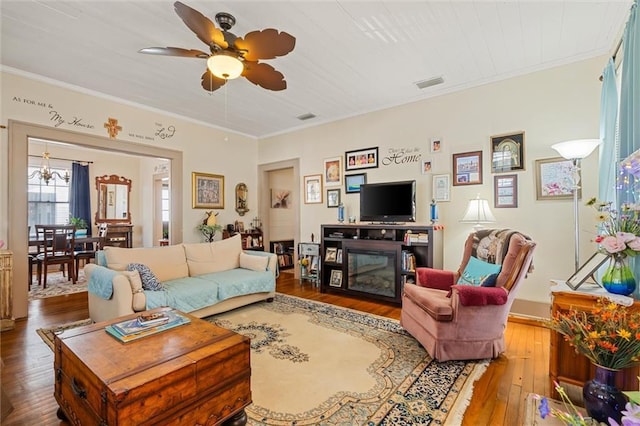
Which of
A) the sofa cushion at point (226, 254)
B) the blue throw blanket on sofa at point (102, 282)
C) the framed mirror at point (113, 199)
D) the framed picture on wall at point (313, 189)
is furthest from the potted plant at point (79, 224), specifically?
the framed picture on wall at point (313, 189)

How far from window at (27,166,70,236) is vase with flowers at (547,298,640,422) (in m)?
9.01

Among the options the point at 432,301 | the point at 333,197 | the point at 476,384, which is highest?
the point at 333,197

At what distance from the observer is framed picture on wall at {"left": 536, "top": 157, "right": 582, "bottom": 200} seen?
10.4ft

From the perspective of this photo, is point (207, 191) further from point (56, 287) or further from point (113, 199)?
point (113, 199)

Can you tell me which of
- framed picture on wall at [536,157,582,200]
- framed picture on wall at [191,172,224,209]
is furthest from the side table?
framed picture on wall at [536,157,582,200]

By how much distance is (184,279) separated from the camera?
3.62 m

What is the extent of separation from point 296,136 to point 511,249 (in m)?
4.10

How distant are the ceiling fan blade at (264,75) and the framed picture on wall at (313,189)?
97.5 inches

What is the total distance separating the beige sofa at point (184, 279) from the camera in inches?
111

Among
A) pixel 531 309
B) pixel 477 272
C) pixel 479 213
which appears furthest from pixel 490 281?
pixel 531 309

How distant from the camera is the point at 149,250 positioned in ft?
11.8

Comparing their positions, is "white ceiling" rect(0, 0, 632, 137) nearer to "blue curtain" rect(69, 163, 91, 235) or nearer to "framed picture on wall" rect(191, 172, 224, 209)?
"framed picture on wall" rect(191, 172, 224, 209)

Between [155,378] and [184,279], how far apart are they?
2.42 metres

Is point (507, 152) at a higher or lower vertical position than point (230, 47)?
lower
